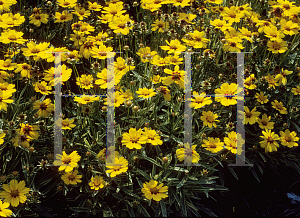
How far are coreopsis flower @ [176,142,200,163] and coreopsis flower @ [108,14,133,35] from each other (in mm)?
961

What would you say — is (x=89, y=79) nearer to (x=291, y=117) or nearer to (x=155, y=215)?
(x=155, y=215)

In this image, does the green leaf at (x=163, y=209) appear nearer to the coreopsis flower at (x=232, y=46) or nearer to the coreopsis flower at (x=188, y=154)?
the coreopsis flower at (x=188, y=154)

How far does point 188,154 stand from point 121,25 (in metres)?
1.11

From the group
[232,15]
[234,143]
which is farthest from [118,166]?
[232,15]

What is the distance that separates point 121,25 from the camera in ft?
8.30

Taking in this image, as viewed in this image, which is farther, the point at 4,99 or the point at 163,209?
the point at 163,209

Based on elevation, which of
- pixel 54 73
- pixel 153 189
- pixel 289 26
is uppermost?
pixel 289 26

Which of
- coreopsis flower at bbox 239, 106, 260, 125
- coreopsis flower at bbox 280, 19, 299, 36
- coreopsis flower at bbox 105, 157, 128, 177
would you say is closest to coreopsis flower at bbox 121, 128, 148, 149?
coreopsis flower at bbox 105, 157, 128, 177

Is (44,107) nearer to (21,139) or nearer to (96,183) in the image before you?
(21,139)

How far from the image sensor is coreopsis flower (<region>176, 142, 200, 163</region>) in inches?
84.0

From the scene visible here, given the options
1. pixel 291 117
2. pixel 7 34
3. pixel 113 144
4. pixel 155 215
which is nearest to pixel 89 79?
pixel 113 144

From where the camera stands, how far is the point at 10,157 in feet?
7.31

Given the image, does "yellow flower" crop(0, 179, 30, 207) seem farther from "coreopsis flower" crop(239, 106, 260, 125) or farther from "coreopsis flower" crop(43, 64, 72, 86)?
"coreopsis flower" crop(239, 106, 260, 125)

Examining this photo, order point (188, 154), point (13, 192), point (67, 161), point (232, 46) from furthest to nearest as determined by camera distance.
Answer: point (232, 46), point (188, 154), point (67, 161), point (13, 192)
